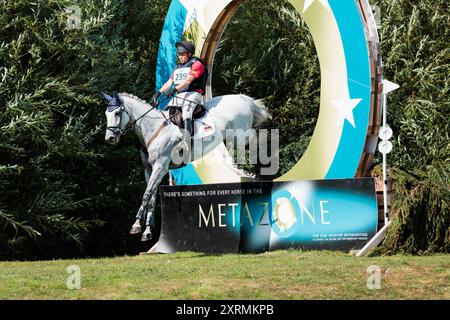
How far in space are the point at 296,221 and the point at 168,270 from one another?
8.52ft

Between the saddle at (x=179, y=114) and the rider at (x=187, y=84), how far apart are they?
0.07m

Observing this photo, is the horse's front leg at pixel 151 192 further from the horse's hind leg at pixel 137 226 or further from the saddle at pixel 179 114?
the saddle at pixel 179 114

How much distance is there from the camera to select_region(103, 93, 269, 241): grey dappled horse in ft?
38.9

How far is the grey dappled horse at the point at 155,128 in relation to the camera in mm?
11852

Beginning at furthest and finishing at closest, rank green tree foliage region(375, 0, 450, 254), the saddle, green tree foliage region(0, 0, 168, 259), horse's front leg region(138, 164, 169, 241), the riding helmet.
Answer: green tree foliage region(375, 0, 450, 254) → green tree foliage region(0, 0, 168, 259) → the riding helmet → the saddle → horse's front leg region(138, 164, 169, 241)

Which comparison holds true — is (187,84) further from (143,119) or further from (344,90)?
(344,90)

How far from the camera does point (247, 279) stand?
8.84 m

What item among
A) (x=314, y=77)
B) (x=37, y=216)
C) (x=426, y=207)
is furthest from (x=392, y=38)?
(x=37, y=216)

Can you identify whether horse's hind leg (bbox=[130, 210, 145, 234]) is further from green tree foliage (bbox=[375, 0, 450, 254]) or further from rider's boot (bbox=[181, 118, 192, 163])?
green tree foliage (bbox=[375, 0, 450, 254])

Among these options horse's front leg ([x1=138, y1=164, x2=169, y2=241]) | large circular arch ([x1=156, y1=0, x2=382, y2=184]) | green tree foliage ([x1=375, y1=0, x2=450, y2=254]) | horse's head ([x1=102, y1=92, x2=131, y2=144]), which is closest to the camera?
large circular arch ([x1=156, y1=0, x2=382, y2=184])

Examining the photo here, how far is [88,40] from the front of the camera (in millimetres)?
15195

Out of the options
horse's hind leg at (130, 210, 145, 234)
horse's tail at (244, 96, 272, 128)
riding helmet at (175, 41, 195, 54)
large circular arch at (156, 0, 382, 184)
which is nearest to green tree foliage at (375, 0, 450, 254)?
horse's tail at (244, 96, 272, 128)

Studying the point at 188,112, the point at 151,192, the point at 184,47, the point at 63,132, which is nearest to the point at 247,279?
the point at 151,192

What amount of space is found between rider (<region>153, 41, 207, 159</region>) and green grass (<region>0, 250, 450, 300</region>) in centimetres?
231
